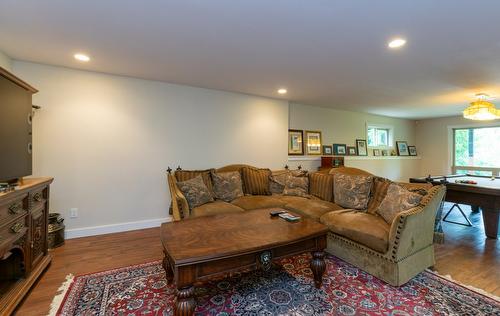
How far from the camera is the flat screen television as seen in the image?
184cm

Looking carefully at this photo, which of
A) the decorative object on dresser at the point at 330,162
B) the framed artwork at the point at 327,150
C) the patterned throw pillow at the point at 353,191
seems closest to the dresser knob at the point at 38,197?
the patterned throw pillow at the point at 353,191

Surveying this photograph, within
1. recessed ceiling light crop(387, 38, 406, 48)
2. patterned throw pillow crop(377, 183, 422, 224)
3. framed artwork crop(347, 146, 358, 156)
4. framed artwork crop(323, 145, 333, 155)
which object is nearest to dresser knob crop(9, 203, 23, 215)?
patterned throw pillow crop(377, 183, 422, 224)

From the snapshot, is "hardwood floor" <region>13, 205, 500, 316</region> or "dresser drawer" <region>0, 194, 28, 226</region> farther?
"hardwood floor" <region>13, 205, 500, 316</region>

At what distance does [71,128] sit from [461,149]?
29.8 feet

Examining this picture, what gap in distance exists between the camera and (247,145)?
4.50 meters

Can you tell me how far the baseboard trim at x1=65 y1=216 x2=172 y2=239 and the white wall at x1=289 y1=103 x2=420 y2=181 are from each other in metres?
2.95

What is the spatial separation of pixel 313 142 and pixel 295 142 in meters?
0.59

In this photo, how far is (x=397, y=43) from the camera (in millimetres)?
2365

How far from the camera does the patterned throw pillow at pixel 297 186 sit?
3713mm

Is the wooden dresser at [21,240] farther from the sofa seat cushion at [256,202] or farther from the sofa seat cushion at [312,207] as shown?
the sofa seat cushion at [312,207]

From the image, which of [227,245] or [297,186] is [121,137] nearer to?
[227,245]

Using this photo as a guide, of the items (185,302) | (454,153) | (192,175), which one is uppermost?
(454,153)

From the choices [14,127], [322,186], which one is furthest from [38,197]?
[322,186]

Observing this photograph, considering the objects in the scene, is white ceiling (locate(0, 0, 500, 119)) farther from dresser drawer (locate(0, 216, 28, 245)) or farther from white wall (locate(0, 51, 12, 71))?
dresser drawer (locate(0, 216, 28, 245))
